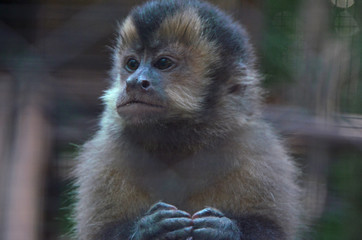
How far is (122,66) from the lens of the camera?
2.27 m

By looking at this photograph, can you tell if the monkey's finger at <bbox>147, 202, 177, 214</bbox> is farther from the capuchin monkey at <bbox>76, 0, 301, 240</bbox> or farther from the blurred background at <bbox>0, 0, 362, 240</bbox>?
the blurred background at <bbox>0, 0, 362, 240</bbox>

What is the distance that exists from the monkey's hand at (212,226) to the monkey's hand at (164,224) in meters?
0.03

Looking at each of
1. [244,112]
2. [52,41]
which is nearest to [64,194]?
[244,112]

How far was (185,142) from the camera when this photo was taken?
6.72 ft

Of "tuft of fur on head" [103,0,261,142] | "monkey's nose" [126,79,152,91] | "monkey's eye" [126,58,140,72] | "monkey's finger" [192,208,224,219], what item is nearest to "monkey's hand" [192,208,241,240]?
"monkey's finger" [192,208,224,219]

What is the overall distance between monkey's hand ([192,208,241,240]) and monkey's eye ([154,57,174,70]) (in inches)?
22.8

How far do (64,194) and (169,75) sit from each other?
1180 millimetres

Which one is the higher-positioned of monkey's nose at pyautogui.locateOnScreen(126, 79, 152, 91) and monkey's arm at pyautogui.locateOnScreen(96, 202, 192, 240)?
monkey's nose at pyautogui.locateOnScreen(126, 79, 152, 91)

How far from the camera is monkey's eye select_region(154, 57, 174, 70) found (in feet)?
6.93

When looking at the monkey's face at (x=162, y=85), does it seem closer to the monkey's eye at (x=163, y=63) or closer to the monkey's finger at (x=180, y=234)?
the monkey's eye at (x=163, y=63)

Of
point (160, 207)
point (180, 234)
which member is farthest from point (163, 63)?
point (180, 234)

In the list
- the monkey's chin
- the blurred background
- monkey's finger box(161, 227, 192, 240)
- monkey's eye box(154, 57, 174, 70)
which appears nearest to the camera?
the blurred background

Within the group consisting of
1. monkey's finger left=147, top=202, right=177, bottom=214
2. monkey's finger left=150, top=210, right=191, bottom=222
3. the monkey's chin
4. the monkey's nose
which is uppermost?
the monkey's nose

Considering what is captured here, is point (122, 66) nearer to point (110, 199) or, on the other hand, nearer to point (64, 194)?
point (110, 199)
